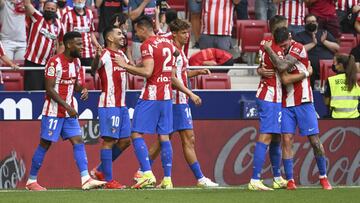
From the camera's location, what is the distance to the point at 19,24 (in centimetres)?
1927

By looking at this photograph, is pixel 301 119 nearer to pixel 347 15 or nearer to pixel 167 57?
pixel 167 57

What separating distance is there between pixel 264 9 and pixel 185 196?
7.17 meters

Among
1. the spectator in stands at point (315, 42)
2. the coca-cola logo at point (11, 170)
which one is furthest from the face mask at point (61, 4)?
the spectator in stands at point (315, 42)

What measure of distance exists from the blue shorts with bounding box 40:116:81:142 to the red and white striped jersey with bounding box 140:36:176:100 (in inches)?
34.6

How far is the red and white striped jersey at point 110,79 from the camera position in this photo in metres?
15.1

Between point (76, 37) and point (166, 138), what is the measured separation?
61.9 inches

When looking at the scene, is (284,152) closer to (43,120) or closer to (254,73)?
(43,120)

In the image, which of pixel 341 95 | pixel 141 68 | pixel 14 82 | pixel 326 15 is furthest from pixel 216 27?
pixel 141 68

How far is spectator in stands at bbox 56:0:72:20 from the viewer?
61.8 feet

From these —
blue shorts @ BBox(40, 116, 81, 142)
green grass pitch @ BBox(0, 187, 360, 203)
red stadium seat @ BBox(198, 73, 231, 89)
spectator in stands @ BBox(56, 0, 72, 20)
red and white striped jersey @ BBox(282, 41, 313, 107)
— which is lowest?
green grass pitch @ BBox(0, 187, 360, 203)

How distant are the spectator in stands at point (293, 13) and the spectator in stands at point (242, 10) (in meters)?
0.55

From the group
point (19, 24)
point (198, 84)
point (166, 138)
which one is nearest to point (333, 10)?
point (198, 84)

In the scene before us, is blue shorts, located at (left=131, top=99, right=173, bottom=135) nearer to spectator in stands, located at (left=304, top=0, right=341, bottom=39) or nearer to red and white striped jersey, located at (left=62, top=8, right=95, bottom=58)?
red and white striped jersey, located at (left=62, top=8, right=95, bottom=58)

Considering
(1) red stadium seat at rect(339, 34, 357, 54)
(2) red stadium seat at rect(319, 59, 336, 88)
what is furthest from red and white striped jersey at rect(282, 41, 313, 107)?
(1) red stadium seat at rect(339, 34, 357, 54)
